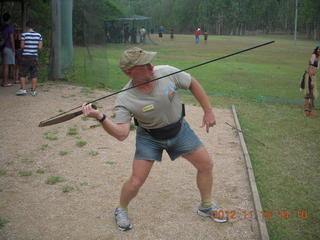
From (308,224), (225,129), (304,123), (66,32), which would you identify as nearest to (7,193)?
(308,224)

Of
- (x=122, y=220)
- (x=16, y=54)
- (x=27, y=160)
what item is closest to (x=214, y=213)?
(x=122, y=220)

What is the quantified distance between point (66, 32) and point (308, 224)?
35.5 ft

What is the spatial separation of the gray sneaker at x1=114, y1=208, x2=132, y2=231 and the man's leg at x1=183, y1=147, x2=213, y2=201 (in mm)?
776

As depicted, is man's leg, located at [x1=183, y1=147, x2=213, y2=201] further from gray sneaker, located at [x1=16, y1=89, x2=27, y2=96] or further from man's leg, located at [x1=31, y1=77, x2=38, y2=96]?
gray sneaker, located at [x1=16, y1=89, x2=27, y2=96]

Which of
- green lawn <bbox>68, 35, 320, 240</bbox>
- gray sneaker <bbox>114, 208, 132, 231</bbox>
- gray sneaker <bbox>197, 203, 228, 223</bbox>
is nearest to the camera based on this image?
gray sneaker <bbox>114, 208, 132, 231</bbox>

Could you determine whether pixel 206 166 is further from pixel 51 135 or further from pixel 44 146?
pixel 51 135

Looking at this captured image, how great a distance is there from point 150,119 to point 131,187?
669 mm

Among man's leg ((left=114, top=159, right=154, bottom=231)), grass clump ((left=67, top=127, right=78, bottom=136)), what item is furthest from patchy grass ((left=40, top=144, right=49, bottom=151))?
man's leg ((left=114, top=159, right=154, bottom=231))

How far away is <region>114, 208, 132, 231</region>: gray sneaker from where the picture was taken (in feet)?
10.9

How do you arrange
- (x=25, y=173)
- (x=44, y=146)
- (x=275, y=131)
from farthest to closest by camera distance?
1. (x=275, y=131)
2. (x=44, y=146)
3. (x=25, y=173)

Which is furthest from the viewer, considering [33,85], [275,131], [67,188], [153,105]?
[33,85]

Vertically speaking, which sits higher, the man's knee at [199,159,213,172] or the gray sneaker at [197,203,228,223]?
the man's knee at [199,159,213,172]

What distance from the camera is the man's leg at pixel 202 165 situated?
3.20m

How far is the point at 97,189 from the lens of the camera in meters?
4.21
